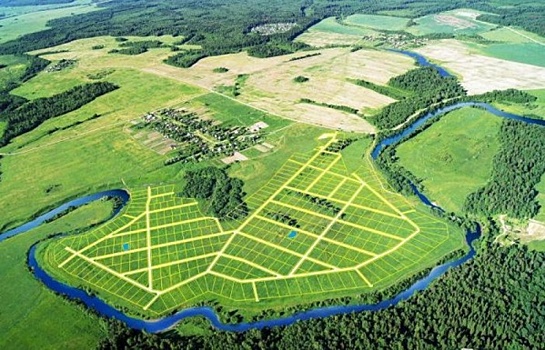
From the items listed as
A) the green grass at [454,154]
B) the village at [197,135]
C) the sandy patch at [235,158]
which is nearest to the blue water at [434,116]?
the green grass at [454,154]

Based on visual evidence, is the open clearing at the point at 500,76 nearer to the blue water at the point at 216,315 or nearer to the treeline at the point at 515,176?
the treeline at the point at 515,176

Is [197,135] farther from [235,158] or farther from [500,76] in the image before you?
[500,76]

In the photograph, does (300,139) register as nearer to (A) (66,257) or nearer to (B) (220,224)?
(B) (220,224)

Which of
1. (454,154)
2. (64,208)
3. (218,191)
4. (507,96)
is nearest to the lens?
(218,191)

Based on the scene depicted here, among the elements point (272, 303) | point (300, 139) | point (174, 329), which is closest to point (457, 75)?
point (300, 139)

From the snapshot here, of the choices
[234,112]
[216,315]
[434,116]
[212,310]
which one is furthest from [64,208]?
[434,116]
